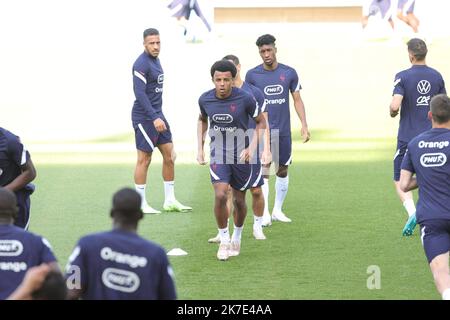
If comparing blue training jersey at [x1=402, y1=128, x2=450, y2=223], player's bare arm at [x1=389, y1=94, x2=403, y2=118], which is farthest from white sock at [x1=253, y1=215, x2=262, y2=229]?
blue training jersey at [x1=402, y1=128, x2=450, y2=223]

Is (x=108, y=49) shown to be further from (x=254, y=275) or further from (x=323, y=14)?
(x=254, y=275)

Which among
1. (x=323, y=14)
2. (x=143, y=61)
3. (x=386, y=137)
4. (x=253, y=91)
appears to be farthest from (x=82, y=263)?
(x=323, y=14)

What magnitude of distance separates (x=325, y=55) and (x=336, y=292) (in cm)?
2520

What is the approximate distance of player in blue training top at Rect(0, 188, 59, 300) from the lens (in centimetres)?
709

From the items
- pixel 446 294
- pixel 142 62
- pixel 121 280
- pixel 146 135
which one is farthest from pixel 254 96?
pixel 121 280

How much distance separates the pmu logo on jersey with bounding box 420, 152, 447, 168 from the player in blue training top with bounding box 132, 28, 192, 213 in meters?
5.62

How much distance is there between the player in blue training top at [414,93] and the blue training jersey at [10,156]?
473 centimetres

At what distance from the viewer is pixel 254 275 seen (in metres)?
10.8

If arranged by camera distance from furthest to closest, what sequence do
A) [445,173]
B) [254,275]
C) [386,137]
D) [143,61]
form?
[386,137], [143,61], [254,275], [445,173]

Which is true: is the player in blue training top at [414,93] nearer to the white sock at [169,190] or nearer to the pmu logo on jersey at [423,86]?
the pmu logo on jersey at [423,86]

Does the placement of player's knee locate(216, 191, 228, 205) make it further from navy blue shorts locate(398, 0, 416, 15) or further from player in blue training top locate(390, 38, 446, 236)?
navy blue shorts locate(398, 0, 416, 15)

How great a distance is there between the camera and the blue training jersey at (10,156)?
30.6 ft

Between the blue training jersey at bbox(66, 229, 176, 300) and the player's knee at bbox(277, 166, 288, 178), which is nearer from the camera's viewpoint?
the blue training jersey at bbox(66, 229, 176, 300)

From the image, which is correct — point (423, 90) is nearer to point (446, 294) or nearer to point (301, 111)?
point (301, 111)
